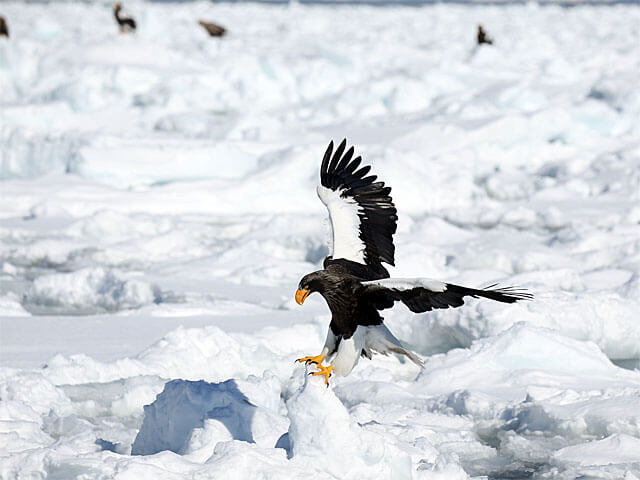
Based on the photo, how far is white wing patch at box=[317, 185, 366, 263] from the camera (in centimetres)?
391

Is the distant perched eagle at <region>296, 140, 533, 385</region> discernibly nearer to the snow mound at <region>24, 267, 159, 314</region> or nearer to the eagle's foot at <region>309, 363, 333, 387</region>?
the eagle's foot at <region>309, 363, 333, 387</region>

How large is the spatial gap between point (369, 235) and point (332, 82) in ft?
38.1

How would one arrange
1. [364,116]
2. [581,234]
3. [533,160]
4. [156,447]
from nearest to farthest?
[156,447]
[581,234]
[533,160]
[364,116]

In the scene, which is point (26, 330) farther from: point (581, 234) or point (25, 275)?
point (581, 234)

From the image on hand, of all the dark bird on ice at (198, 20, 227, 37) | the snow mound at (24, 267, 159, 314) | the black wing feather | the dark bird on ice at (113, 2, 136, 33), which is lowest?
the snow mound at (24, 267, 159, 314)

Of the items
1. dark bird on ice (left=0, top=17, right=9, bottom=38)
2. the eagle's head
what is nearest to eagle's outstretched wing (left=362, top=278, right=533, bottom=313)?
the eagle's head

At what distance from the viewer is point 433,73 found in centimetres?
1481

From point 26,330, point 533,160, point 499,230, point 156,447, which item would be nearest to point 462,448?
point 156,447

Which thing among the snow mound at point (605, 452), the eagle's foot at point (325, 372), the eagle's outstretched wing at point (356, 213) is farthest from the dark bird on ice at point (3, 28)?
the snow mound at point (605, 452)

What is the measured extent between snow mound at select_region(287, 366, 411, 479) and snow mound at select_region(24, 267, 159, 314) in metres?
3.19

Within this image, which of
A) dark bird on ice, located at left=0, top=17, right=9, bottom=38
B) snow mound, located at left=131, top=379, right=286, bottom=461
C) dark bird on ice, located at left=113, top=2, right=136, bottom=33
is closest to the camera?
snow mound, located at left=131, top=379, right=286, bottom=461

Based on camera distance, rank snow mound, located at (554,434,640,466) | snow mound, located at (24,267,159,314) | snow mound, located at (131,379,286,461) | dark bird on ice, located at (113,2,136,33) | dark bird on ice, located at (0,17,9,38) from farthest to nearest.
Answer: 1. dark bird on ice, located at (0,17,9,38)
2. dark bird on ice, located at (113,2,136,33)
3. snow mound, located at (24,267,159,314)
4. snow mound, located at (554,434,640,466)
5. snow mound, located at (131,379,286,461)

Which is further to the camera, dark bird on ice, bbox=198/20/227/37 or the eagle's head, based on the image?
dark bird on ice, bbox=198/20/227/37

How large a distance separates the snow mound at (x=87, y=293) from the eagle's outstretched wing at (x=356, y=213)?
255cm
